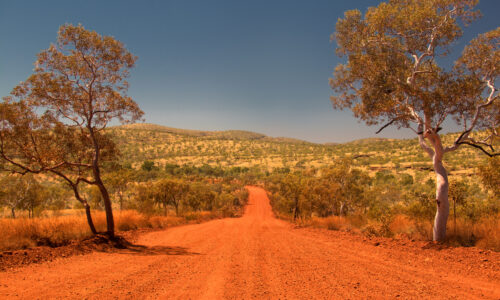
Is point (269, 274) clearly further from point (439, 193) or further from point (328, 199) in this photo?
point (328, 199)

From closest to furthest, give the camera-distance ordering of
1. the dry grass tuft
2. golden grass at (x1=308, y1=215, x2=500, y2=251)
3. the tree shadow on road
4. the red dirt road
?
the red dirt road
golden grass at (x1=308, y1=215, x2=500, y2=251)
the tree shadow on road
the dry grass tuft

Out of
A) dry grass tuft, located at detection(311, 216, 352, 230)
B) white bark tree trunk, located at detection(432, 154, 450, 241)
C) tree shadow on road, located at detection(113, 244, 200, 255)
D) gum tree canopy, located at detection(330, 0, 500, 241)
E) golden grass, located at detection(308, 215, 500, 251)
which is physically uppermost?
gum tree canopy, located at detection(330, 0, 500, 241)

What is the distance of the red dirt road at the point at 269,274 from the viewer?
4801 mm

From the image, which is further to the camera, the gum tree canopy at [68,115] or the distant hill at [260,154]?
the distant hill at [260,154]

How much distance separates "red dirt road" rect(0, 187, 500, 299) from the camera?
15.8 feet

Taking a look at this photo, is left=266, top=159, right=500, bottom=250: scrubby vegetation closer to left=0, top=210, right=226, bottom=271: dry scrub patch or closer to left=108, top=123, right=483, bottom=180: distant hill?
left=0, top=210, right=226, bottom=271: dry scrub patch

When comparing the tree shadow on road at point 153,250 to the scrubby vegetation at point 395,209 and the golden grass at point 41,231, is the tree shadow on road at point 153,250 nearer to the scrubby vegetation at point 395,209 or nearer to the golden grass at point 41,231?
the golden grass at point 41,231

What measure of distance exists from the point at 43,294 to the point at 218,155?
88.1 metres

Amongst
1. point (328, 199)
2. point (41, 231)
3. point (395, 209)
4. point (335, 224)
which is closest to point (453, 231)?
point (335, 224)

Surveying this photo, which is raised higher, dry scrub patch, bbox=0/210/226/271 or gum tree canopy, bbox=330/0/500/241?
gum tree canopy, bbox=330/0/500/241

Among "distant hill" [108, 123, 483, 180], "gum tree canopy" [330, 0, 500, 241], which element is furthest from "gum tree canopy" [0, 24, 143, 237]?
"distant hill" [108, 123, 483, 180]

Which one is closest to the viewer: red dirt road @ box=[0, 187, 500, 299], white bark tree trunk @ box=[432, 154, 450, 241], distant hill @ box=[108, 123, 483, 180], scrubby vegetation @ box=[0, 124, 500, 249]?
red dirt road @ box=[0, 187, 500, 299]

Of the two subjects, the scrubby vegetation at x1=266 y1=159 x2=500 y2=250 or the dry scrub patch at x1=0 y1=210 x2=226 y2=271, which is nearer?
the dry scrub patch at x1=0 y1=210 x2=226 y2=271

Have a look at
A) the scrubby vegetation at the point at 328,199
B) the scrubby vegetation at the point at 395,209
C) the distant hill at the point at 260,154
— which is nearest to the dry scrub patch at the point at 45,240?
the scrubby vegetation at the point at 328,199
